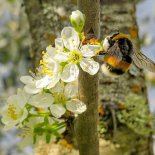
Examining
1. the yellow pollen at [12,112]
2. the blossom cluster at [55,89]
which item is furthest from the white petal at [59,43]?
the yellow pollen at [12,112]

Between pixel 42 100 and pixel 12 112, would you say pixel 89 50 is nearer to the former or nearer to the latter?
pixel 42 100

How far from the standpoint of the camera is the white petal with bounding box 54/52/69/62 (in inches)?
45.9

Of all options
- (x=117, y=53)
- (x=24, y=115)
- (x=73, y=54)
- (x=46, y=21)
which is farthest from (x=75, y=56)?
(x=46, y=21)

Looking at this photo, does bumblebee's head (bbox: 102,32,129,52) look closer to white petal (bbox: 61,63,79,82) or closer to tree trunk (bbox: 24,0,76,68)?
white petal (bbox: 61,63,79,82)

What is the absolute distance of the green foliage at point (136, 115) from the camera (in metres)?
1.77

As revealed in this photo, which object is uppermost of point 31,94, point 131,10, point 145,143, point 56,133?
point 131,10

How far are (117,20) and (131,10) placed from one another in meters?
0.10

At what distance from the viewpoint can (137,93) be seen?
1.85 meters

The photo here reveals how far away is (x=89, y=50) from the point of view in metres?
1.15

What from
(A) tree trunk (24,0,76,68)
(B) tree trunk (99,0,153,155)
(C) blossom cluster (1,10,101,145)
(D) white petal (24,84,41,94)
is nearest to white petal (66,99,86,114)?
(C) blossom cluster (1,10,101,145)

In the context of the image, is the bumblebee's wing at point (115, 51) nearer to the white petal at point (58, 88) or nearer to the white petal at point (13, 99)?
the white petal at point (58, 88)

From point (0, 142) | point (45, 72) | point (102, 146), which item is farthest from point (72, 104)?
point (0, 142)

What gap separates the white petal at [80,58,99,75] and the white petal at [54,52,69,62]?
4 centimetres

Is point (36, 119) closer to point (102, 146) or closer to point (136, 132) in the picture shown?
point (102, 146)
